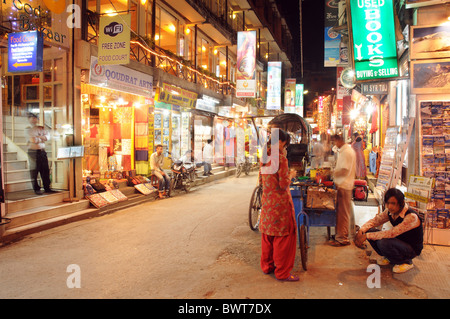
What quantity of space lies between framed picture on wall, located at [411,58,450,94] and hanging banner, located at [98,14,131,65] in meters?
6.59

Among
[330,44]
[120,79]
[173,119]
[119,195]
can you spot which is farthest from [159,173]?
[330,44]

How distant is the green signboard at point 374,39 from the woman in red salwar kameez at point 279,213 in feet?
13.4

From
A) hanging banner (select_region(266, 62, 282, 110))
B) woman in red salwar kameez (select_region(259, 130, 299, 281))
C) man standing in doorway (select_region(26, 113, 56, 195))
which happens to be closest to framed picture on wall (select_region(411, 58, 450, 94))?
woman in red salwar kameez (select_region(259, 130, 299, 281))

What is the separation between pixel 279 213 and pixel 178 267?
182 centimetres

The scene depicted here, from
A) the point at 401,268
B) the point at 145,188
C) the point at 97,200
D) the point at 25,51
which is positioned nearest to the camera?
the point at 401,268

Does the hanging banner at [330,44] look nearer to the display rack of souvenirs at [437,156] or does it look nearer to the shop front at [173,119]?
the shop front at [173,119]

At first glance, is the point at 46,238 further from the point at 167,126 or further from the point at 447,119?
the point at 167,126

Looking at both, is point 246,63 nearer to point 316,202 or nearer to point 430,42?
point 430,42

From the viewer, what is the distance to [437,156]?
629 centimetres

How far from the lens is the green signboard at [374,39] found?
7234mm

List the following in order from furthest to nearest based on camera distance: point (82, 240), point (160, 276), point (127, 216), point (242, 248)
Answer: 1. point (127, 216)
2. point (82, 240)
3. point (242, 248)
4. point (160, 276)

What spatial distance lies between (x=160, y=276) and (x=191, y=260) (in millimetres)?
806

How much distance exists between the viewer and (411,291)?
427 cm
